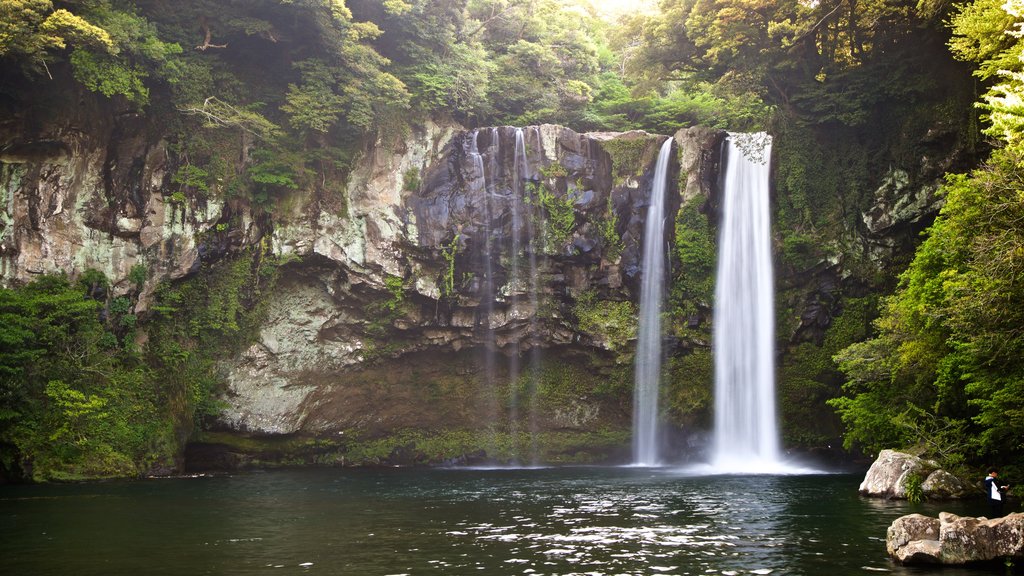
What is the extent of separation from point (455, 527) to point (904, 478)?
10.1 metres

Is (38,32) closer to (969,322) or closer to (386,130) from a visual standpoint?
(386,130)

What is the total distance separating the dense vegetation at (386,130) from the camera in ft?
76.8

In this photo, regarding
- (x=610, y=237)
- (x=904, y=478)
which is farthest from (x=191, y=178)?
(x=904, y=478)

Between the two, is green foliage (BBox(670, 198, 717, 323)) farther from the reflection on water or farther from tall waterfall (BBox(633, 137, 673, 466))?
the reflection on water

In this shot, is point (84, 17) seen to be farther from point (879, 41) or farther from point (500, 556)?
point (879, 41)

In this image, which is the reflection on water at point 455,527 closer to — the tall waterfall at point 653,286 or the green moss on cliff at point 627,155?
the tall waterfall at point 653,286

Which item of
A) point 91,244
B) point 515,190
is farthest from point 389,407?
point 91,244

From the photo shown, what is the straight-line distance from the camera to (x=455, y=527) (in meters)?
14.6

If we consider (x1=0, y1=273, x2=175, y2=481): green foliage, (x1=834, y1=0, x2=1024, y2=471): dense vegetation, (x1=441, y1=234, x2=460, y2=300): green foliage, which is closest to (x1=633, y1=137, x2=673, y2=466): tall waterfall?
(x1=441, y1=234, x2=460, y2=300): green foliage

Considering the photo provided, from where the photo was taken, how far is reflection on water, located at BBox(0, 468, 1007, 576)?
11109 mm

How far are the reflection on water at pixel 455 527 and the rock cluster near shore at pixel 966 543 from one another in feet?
1.26

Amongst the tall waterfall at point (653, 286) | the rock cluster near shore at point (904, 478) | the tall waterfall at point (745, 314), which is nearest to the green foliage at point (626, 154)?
the tall waterfall at point (653, 286)

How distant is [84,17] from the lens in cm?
2534

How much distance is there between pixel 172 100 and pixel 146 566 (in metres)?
21.1
